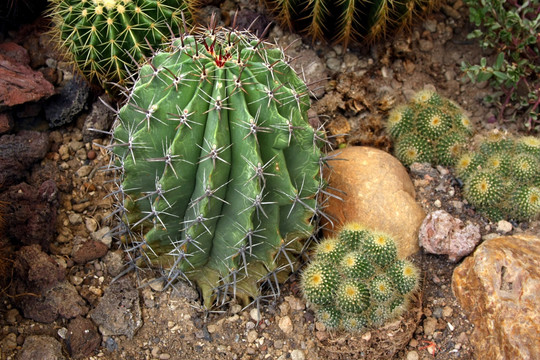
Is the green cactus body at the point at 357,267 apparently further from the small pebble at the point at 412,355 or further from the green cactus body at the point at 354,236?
the small pebble at the point at 412,355

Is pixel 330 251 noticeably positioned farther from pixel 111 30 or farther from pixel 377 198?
pixel 111 30

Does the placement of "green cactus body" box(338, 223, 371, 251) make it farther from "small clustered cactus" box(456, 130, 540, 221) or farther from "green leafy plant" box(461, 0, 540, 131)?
"green leafy plant" box(461, 0, 540, 131)

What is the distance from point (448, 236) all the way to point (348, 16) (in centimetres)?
164

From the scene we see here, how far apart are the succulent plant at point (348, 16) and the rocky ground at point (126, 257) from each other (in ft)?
0.73

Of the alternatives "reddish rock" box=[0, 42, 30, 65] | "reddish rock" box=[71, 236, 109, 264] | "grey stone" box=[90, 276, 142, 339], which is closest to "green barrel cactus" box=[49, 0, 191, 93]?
"reddish rock" box=[0, 42, 30, 65]

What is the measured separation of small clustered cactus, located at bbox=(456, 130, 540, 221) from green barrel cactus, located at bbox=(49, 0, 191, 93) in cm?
221

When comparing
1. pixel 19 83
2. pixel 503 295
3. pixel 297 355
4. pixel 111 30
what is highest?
pixel 111 30

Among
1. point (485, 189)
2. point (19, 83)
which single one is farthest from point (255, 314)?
point (19, 83)

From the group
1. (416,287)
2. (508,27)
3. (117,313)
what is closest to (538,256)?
(416,287)

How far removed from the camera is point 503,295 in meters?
3.14

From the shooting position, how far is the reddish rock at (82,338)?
10.5ft

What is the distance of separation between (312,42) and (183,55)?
5.13 feet

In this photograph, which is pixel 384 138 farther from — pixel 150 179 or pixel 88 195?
pixel 88 195

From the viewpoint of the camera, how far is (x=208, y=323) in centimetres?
343
